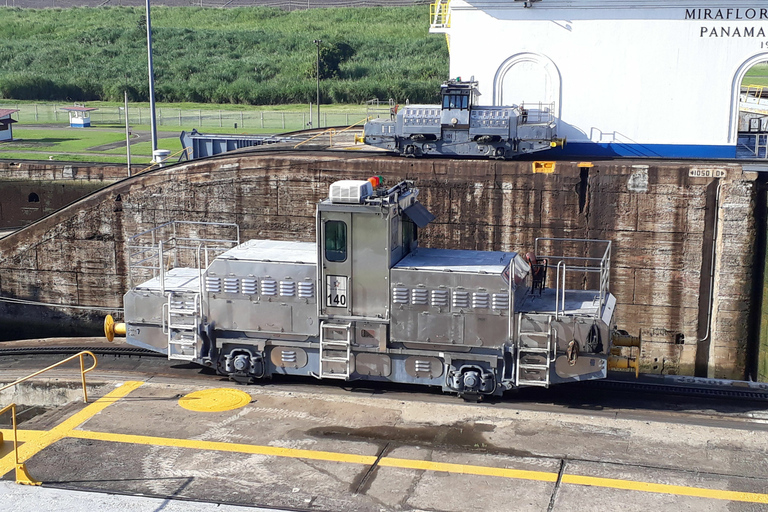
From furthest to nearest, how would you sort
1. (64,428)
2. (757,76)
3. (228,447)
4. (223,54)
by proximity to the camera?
(223,54)
(757,76)
(64,428)
(228,447)

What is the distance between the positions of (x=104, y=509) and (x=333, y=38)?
66.7 m

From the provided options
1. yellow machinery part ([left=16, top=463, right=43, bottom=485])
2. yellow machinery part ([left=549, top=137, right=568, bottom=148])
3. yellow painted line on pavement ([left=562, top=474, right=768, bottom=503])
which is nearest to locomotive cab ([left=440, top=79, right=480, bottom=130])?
yellow machinery part ([left=549, top=137, right=568, bottom=148])

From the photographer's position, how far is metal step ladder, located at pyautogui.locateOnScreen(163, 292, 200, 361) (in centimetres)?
1484

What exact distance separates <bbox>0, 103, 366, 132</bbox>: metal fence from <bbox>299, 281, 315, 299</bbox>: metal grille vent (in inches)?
1329

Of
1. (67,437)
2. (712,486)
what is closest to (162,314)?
(67,437)

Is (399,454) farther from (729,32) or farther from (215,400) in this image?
(729,32)

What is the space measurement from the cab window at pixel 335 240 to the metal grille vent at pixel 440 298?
1.65m

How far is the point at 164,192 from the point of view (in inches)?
842

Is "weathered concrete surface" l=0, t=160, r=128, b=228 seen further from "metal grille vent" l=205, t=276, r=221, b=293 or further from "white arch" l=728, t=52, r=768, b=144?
"white arch" l=728, t=52, r=768, b=144

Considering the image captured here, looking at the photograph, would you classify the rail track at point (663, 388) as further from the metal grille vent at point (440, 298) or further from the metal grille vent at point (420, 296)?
the metal grille vent at point (440, 298)

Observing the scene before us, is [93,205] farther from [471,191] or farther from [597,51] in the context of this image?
[597,51]

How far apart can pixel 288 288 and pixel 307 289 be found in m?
0.35

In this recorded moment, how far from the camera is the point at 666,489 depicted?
1112 centimetres

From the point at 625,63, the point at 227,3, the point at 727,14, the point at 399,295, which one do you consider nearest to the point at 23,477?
the point at 399,295
